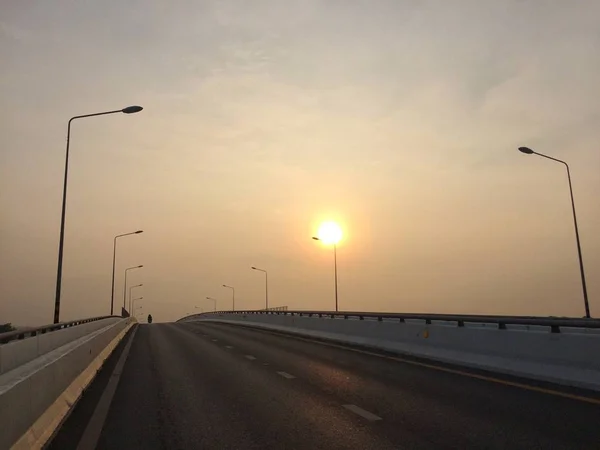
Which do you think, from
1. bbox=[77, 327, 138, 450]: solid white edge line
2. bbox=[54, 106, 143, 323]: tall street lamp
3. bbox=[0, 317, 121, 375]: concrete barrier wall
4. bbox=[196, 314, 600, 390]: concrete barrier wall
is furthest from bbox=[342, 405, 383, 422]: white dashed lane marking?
bbox=[54, 106, 143, 323]: tall street lamp

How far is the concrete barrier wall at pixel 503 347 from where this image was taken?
10.2 m

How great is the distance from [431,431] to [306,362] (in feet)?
29.3

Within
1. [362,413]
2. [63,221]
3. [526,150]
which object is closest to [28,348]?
[362,413]

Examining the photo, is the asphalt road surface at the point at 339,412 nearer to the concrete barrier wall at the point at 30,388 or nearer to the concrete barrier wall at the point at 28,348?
the concrete barrier wall at the point at 30,388

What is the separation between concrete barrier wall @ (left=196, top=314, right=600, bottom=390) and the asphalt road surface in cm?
109

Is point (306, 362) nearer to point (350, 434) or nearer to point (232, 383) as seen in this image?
point (232, 383)

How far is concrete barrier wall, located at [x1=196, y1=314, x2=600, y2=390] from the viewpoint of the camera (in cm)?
1023

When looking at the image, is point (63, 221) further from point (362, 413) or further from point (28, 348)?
point (362, 413)

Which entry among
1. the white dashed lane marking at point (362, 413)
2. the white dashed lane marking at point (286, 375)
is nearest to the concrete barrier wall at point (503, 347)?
the white dashed lane marking at point (362, 413)

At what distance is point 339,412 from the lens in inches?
338

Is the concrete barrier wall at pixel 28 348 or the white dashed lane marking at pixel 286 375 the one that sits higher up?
the concrete barrier wall at pixel 28 348

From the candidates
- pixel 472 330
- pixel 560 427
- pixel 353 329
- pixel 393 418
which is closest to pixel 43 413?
pixel 393 418

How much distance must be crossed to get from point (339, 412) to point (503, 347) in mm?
5805

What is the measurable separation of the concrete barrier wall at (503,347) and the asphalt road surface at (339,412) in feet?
3.59
